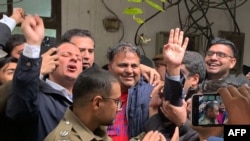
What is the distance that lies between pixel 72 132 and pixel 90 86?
0.81ft

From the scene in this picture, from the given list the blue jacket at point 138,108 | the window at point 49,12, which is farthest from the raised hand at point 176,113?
the window at point 49,12

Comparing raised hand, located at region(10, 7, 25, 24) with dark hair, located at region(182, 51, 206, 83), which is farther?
dark hair, located at region(182, 51, 206, 83)

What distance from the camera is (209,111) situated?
71.1 inches

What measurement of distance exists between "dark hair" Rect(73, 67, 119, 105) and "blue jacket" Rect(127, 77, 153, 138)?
0.79m

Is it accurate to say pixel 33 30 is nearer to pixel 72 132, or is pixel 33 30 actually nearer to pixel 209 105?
pixel 72 132

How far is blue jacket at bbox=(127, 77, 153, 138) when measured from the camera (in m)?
2.93

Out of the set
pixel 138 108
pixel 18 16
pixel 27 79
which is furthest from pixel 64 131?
pixel 18 16

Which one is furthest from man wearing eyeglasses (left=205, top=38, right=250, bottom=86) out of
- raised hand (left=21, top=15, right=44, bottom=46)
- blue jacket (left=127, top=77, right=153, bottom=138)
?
raised hand (left=21, top=15, right=44, bottom=46)

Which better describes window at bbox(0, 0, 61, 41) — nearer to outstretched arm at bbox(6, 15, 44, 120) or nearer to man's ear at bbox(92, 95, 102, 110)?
outstretched arm at bbox(6, 15, 44, 120)

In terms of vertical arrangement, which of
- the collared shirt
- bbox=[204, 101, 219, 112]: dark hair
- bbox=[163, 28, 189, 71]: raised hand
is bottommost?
the collared shirt

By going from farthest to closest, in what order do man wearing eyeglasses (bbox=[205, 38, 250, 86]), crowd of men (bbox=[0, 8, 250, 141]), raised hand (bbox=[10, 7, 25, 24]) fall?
man wearing eyeglasses (bbox=[205, 38, 250, 86]) → raised hand (bbox=[10, 7, 25, 24]) → crowd of men (bbox=[0, 8, 250, 141])

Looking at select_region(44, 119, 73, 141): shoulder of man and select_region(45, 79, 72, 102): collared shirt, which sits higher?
select_region(45, 79, 72, 102): collared shirt

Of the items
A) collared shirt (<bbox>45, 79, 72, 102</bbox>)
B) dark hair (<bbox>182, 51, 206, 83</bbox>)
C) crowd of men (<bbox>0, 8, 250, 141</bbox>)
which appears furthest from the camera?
dark hair (<bbox>182, 51, 206, 83</bbox>)

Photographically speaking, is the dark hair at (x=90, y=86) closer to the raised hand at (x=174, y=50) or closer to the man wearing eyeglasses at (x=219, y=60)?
the raised hand at (x=174, y=50)
